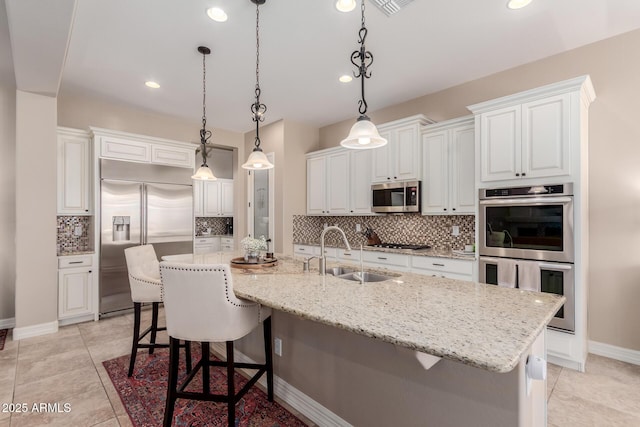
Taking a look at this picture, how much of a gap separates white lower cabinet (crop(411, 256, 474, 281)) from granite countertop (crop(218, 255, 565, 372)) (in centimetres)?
134

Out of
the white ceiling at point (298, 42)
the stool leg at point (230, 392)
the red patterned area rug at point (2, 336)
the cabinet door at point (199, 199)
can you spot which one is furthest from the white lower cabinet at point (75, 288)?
the stool leg at point (230, 392)

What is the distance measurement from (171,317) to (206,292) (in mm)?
326

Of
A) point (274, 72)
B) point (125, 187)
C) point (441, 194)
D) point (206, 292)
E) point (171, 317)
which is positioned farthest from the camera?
point (125, 187)

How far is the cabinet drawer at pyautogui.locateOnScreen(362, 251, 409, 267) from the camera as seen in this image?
375 centimetres

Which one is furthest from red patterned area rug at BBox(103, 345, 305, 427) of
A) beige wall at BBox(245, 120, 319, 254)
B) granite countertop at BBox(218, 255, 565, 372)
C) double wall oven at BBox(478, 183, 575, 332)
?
beige wall at BBox(245, 120, 319, 254)

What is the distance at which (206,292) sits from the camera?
1.74 metres

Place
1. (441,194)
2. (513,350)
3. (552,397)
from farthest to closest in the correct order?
1. (441,194)
2. (552,397)
3. (513,350)

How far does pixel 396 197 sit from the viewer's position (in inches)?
162

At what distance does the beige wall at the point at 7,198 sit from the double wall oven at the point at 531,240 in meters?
5.25

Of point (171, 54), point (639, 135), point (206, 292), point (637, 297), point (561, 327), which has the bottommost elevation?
point (561, 327)

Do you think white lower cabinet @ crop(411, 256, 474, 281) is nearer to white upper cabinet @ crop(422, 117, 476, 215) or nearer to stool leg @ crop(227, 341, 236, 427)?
white upper cabinet @ crop(422, 117, 476, 215)

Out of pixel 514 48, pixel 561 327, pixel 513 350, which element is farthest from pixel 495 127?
pixel 513 350

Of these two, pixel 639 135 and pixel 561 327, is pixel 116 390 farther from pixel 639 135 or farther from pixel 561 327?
pixel 639 135

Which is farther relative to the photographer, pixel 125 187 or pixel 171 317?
pixel 125 187
